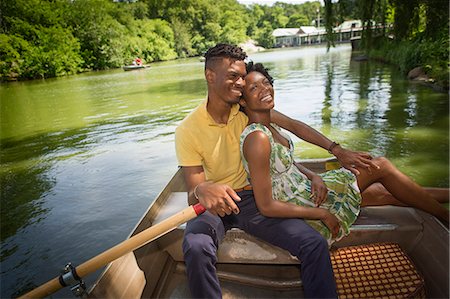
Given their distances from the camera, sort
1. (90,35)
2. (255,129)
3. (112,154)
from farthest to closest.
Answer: (90,35), (112,154), (255,129)

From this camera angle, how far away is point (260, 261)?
82.0 inches

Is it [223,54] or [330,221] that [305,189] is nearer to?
[330,221]

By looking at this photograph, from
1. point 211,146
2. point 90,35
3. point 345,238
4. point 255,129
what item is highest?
point 90,35

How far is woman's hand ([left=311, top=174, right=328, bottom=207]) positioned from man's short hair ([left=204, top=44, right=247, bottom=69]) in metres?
0.91

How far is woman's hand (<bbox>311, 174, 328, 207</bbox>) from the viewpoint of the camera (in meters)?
2.12

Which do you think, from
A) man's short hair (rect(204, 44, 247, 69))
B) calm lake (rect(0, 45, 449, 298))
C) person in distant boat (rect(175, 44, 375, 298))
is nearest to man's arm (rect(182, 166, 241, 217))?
person in distant boat (rect(175, 44, 375, 298))

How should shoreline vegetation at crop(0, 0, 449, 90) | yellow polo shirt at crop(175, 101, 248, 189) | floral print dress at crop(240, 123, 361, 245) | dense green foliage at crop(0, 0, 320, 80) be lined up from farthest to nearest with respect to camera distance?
dense green foliage at crop(0, 0, 320, 80) → shoreline vegetation at crop(0, 0, 449, 90) → yellow polo shirt at crop(175, 101, 248, 189) → floral print dress at crop(240, 123, 361, 245)

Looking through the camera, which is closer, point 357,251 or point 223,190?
point 223,190

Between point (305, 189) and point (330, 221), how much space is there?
0.83 ft

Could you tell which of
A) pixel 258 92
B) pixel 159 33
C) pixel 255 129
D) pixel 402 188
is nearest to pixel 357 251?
pixel 402 188

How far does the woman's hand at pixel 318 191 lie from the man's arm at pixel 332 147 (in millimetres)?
307

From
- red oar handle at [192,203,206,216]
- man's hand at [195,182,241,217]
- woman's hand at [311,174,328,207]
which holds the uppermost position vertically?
man's hand at [195,182,241,217]

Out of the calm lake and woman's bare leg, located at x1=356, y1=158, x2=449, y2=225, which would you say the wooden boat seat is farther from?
the calm lake

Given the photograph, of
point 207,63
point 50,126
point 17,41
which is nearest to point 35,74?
point 17,41
